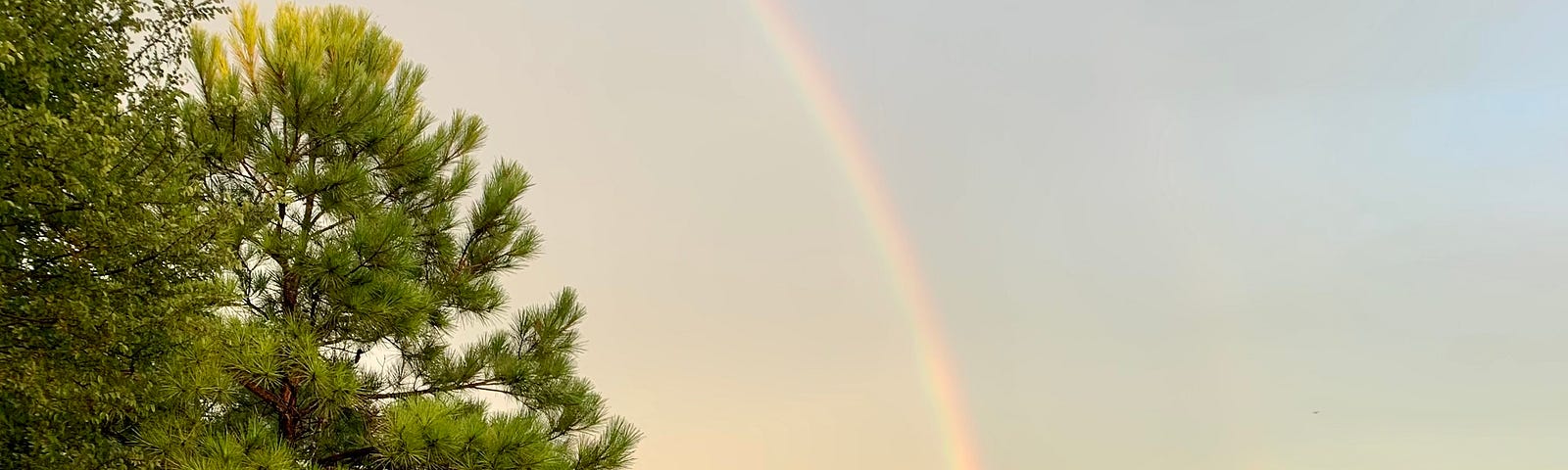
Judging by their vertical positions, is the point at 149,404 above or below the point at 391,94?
below

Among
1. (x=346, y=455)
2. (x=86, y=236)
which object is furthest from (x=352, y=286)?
(x=86, y=236)

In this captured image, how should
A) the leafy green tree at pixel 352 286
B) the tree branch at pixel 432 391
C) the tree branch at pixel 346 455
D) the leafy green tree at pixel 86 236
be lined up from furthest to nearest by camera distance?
the tree branch at pixel 432 391
the tree branch at pixel 346 455
the leafy green tree at pixel 352 286
the leafy green tree at pixel 86 236

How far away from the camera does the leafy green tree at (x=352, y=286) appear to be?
128 inches

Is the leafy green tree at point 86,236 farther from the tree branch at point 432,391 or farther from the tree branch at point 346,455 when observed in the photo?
the tree branch at point 432,391

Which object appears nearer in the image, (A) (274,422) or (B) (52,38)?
(B) (52,38)

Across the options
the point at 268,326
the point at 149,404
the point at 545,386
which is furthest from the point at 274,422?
the point at 545,386

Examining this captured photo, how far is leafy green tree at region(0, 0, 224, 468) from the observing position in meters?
2.27

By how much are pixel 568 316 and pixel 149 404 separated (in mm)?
2188

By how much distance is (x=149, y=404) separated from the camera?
9.04ft

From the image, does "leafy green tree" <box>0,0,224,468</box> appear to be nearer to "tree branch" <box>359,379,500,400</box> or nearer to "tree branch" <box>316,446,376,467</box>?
"tree branch" <box>316,446,376,467</box>

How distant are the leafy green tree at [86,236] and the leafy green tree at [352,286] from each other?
215 mm

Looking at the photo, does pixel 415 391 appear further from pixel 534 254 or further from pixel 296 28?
pixel 296 28

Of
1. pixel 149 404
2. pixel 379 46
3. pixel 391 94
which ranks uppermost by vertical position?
pixel 379 46

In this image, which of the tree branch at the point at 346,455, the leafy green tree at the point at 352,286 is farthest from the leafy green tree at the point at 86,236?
the tree branch at the point at 346,455
